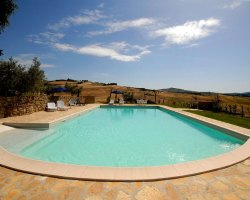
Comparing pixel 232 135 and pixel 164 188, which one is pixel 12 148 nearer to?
pixel 164 188

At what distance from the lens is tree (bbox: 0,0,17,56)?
31.4 feet

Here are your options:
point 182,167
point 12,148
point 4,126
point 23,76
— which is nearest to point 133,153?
point 182,167

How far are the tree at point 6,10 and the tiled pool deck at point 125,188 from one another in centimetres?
800

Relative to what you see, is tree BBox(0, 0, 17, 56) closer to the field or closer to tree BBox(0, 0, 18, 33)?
tree BBox(0, 0, 18, 33)

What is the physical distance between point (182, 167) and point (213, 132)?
6410 mm

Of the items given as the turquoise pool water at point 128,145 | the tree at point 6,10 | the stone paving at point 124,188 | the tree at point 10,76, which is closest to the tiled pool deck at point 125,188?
the stone paving at point 124,188

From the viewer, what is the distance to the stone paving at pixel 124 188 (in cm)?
333

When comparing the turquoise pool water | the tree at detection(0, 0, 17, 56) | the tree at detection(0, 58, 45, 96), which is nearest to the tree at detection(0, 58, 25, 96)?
the tree at detection(0, 58, 45, 96)

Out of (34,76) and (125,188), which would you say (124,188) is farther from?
(34,76)

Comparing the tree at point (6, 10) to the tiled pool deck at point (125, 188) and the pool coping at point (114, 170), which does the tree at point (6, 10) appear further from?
the tiled pool deck at point (125, 188)

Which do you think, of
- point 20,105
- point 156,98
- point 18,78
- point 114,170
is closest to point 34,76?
point 18,78

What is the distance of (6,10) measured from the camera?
9828mm

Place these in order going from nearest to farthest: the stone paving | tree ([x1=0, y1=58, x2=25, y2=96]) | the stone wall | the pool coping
Result: the stone paving
the pool coping
the stone wall
tree ([x1=0, y1=58, x2=25, y2=96])

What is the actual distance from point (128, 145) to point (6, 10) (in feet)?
29.0
